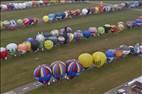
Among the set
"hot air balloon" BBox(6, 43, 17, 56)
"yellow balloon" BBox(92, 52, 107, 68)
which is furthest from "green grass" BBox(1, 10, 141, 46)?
"yellow balloon" BBox(92, 52, 107, 68)

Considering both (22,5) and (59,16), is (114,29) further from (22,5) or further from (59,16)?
(22,5)

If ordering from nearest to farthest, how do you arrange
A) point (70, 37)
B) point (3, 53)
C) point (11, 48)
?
point (3, 53) → point (11, 48) → point (70, 37)

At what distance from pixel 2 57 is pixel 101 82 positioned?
15.8 m

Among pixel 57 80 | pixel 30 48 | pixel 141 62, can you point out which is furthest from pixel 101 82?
pixel 30 48

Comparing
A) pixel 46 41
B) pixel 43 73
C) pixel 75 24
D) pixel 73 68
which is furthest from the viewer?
pixel 75 24

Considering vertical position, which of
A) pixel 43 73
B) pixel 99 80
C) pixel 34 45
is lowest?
pixel 99 80

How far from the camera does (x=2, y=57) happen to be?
40.5 m

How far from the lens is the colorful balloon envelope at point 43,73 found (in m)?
32.4

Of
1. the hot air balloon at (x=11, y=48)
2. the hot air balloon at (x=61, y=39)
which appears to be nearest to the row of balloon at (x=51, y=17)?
the hot air balloon at (x=61, y=39)

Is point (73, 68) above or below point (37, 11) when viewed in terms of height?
below

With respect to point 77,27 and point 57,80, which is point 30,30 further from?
point 57,80

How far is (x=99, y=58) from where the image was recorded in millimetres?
36812

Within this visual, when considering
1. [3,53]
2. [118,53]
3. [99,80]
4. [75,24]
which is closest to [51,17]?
[75,24]

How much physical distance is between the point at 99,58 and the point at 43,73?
8655 millimetres
